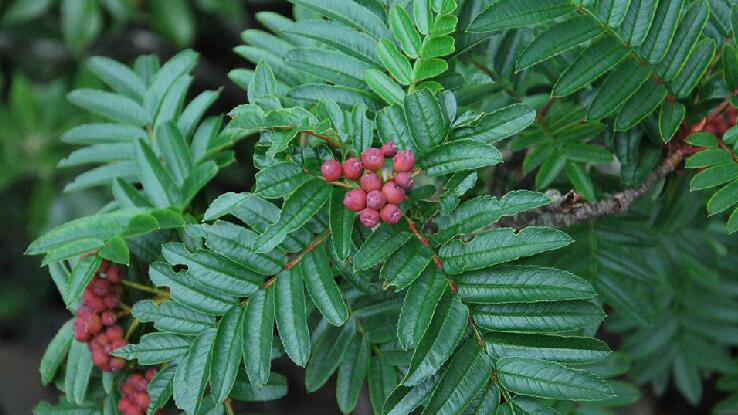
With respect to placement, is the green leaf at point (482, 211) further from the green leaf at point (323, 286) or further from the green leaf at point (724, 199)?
the green leaf at point (724, 199)

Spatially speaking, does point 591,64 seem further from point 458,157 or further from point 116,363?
point 116,363

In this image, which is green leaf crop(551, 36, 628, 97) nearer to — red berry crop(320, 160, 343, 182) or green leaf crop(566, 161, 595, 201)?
green leaf crop(566, 161, 595, 201)

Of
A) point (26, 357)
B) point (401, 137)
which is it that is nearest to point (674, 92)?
point (401, 137)

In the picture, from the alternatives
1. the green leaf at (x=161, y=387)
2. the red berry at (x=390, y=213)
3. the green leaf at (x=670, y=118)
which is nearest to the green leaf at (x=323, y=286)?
the red berry at (x=390, y=213)

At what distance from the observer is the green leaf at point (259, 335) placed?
0.96 m

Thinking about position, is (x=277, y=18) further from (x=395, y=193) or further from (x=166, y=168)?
(x=395, y=193)

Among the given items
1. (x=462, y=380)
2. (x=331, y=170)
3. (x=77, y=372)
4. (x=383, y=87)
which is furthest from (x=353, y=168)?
(x=77, y=372)

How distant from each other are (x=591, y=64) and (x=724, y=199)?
0.24 metres

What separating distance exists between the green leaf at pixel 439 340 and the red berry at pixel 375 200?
130mm

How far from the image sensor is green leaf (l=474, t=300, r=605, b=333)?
92 centimetres

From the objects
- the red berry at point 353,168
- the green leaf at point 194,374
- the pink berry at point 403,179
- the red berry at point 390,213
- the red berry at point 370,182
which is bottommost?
the green leaf at point 194,374

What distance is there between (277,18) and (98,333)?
0.57m

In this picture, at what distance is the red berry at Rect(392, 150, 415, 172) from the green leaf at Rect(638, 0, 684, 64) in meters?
0.38

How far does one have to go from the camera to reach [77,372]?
3.83ft
